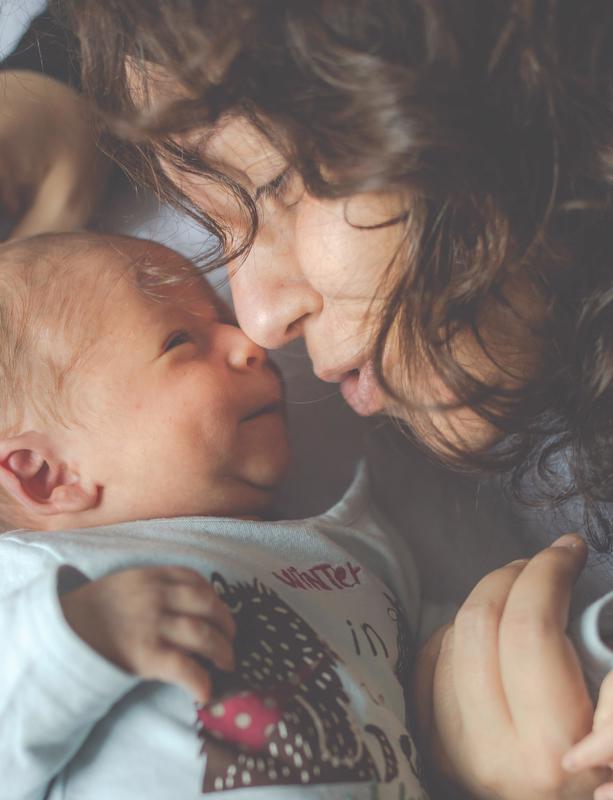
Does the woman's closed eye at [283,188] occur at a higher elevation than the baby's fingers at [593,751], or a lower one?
higher

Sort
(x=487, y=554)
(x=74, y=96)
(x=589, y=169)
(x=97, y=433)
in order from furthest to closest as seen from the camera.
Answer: (x=74, y=96) → (x=487, y=554) → (x=97, y=433) → (x=589, y=169)

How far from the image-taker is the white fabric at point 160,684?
637 mm

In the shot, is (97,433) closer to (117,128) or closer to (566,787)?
(117,128)

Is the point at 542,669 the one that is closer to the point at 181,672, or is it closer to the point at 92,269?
the point at 181,672

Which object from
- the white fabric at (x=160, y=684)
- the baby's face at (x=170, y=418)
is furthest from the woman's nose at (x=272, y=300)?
the white fabric at (x=160, y=684)

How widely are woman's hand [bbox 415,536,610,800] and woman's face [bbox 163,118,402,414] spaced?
0.24m

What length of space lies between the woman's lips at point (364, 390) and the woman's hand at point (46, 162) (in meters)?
0.55

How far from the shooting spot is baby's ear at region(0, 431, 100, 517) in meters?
0.88

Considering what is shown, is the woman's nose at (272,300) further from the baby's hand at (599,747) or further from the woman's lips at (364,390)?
the baby's hand at (599,747)

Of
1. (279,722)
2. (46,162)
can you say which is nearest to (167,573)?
(279,722)

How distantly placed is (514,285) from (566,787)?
0.42 m

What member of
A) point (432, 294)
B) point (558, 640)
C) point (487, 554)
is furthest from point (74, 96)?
point (558, 640)

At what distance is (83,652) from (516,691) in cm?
35

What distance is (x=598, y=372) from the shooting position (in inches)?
29.2
